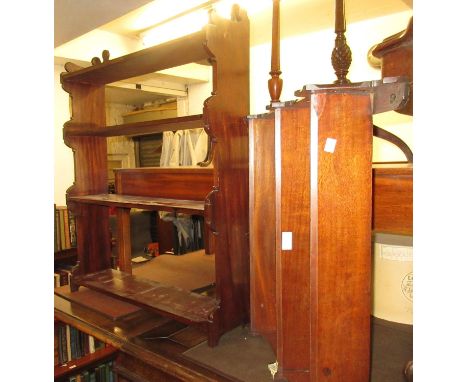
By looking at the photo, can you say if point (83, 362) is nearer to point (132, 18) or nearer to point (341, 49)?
point (341, 49)

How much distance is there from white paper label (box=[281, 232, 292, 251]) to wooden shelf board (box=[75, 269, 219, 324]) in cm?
55

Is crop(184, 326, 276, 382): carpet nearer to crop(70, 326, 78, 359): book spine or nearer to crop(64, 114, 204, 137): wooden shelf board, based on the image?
crop(64, 114, 204, 137): wooden shelf board

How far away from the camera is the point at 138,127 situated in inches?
80.0

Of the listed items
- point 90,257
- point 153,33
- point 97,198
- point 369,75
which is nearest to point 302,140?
point 97,198

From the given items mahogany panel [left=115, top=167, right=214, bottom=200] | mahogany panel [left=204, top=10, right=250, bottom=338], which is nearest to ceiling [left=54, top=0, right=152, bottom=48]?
mahogany panel [left=204, top=10, right=250, bottom=338]

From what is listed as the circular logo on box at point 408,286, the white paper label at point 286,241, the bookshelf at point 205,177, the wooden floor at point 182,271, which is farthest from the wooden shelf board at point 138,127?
the circular logo on box at point 408,286

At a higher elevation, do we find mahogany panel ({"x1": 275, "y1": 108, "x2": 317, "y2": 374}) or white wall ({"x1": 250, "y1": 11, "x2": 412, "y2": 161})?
white wall ({"x1": 250, "y1": 11, "x2": 412, "y2": 161})

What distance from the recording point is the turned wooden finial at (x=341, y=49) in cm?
150

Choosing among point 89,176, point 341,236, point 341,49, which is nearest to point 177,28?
point 89,176

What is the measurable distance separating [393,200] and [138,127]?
134cm

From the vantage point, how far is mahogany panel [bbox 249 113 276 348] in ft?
4.94
